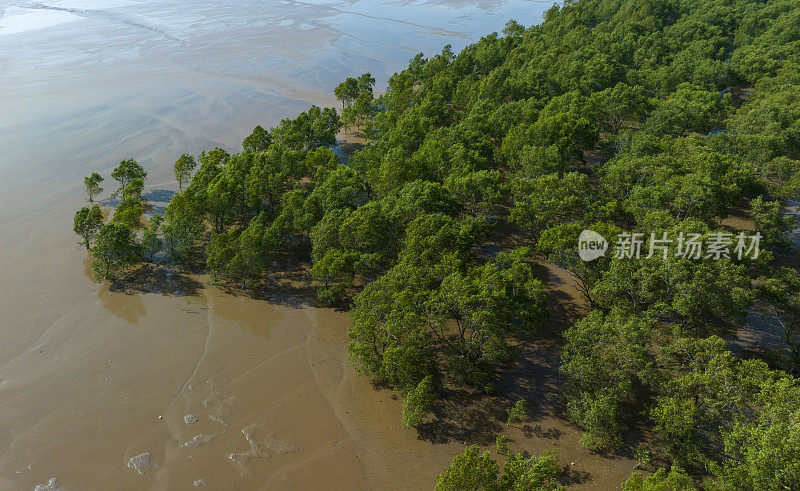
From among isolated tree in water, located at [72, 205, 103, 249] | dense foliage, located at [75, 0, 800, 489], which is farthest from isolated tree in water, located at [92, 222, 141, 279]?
isolated tree in water, located at [72, 205, 103, 249]

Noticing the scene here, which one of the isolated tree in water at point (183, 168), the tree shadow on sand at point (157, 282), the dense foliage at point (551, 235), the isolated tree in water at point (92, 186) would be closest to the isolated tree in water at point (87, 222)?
the dense foliage at point (551, 235)

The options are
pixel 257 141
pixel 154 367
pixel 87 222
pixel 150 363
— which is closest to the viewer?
pixel 154 367

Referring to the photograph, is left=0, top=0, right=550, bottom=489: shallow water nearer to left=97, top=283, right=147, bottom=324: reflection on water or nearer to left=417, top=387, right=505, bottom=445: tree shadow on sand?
left=97, top=283, right=147, bottom=324: reflection on water

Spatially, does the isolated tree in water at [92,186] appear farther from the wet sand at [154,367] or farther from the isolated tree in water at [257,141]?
the isolated tree in water at [257,141]

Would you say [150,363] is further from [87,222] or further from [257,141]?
[257,141]

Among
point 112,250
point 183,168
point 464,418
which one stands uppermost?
point 183,168

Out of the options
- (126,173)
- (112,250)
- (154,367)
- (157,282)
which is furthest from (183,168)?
(154,367)

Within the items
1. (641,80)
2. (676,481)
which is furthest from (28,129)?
(641,80)

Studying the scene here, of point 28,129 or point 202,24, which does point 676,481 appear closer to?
point 28,129
